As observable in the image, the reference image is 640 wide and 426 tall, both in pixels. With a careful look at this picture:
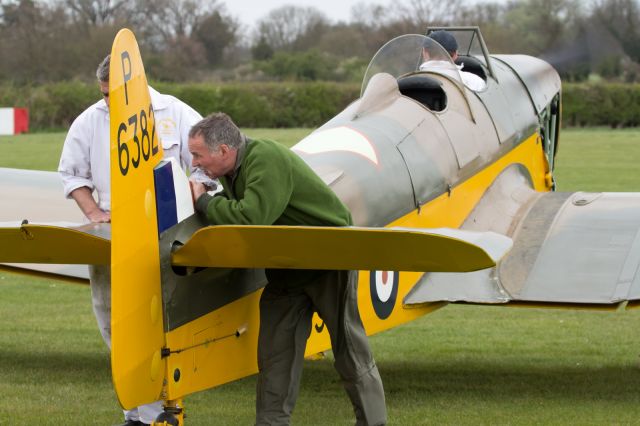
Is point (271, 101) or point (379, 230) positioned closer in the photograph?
point (379, 230)

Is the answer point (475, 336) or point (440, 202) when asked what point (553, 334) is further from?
point (440, 202)

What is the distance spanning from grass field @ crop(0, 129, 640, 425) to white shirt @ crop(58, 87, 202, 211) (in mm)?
1356

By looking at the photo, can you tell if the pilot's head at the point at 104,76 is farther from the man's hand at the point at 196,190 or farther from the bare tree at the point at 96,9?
the bare tree at the point at 96,9

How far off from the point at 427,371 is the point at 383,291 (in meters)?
1.81

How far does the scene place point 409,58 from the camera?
355 inches

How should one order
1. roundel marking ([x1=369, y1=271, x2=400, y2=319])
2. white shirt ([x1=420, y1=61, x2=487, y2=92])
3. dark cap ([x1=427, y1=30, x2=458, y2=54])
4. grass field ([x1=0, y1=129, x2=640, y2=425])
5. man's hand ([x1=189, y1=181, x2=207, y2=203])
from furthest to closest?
dark cap ([x1=427, y1=30, x2=458, y2=54]), white shirt ([x1=420, y1=61, x2=487, y2=92]), grass field ([x1=0, y1=129, x2=640, y2=425]), roundel marking ([x1=369, y1=271, x2=400, y2=319]), man's hand ([x1=189, y1=181, x2=207, y2=203])

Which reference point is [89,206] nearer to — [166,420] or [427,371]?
Answer: [166,420]

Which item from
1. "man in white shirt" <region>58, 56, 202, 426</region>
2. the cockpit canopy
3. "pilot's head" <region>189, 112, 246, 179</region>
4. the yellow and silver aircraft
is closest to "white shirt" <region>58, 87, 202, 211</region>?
"man in white shirt" <region>58, 56, 202, 426</region>

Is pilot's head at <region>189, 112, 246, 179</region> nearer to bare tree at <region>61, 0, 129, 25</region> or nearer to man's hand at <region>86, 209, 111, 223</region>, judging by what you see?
man's hand at <region>86, 209, 111, 223</region>

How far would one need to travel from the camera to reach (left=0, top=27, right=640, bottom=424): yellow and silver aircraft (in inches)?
Result: 187

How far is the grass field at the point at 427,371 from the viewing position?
6.95 m

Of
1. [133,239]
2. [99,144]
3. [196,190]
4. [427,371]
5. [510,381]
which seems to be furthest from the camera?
[427,371]

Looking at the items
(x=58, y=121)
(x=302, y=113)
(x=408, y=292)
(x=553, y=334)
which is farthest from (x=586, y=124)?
(x=408, y=292)

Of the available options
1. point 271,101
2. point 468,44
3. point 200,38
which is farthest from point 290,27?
point 468,44
